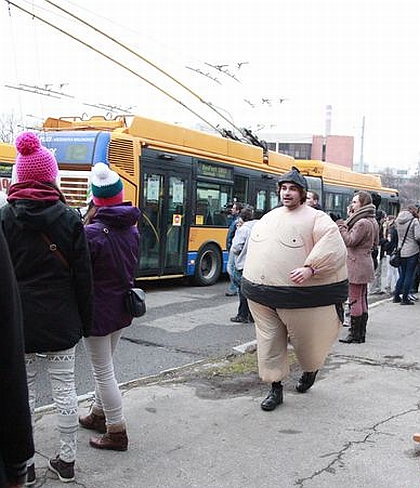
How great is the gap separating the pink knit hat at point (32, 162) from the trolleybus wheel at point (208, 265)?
964cm

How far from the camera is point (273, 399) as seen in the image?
4832 millimetres

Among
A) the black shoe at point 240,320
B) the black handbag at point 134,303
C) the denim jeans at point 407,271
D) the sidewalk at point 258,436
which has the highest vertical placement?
the black handbag at point 134,303

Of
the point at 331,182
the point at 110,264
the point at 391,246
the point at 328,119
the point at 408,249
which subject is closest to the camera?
the point at 110,264

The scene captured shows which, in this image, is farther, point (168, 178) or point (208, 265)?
point (208, 265)

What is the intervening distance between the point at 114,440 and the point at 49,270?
1294 mm

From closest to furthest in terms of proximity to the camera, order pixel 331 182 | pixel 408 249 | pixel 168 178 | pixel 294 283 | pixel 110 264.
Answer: pixel 110 264 → pixel 294 283 → pixel 408 249 → pixel 168 178 → pixel 331 182

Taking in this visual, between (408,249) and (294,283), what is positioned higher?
(294,283)

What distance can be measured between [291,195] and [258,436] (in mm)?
1820

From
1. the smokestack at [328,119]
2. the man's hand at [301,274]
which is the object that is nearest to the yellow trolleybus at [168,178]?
the man's hand at [301,274]

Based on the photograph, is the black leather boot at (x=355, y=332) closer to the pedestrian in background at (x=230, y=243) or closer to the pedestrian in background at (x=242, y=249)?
the pedestrian in background at (x=242, y=249)

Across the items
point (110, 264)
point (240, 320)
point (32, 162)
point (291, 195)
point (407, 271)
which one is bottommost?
point (240, 320)

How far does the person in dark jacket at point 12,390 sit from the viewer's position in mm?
1530

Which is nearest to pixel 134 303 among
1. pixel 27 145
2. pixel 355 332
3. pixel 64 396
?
pixel 64 396

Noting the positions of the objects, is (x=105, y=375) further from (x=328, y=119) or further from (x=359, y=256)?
(x=328, y=119)
